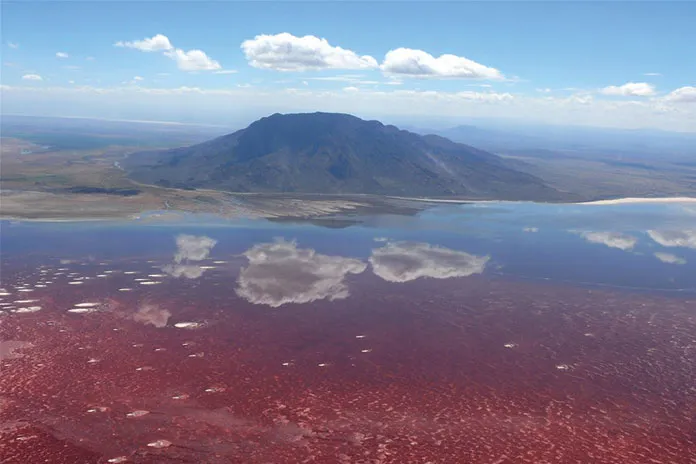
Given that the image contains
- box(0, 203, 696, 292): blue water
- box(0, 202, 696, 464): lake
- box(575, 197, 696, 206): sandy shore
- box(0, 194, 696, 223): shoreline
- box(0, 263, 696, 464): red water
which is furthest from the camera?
box(575, 197, 696, 206): sandy shore

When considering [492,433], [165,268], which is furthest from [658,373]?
[165,268]

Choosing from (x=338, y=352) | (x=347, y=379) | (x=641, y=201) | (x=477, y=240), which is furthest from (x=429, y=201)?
(x=347, y=379)

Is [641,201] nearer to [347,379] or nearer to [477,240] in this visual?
[477,240]

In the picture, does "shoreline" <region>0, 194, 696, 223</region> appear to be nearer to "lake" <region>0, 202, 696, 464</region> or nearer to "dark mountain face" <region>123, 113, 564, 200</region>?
"dark mountain face" <region>123, 113, 564, 200</region>

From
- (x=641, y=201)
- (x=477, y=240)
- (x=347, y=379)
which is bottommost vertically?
(x=347, y=379)

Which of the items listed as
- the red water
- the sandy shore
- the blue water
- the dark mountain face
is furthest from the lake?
the sandy shore

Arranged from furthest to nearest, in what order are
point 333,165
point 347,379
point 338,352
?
Result: point 333,165 < point 338,352 < point 347,379

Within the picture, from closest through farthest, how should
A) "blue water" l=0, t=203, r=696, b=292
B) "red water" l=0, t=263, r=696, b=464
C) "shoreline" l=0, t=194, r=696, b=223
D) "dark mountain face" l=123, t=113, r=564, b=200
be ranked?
"red water" l=0, t=263, r=696, b=464 < "blue water" l=0, t=203, r=696, b=292 < "shoreline" l=0, t=194, r=696, b=223 < "dark mountain face" l=123, t=113, r=564, b=200
